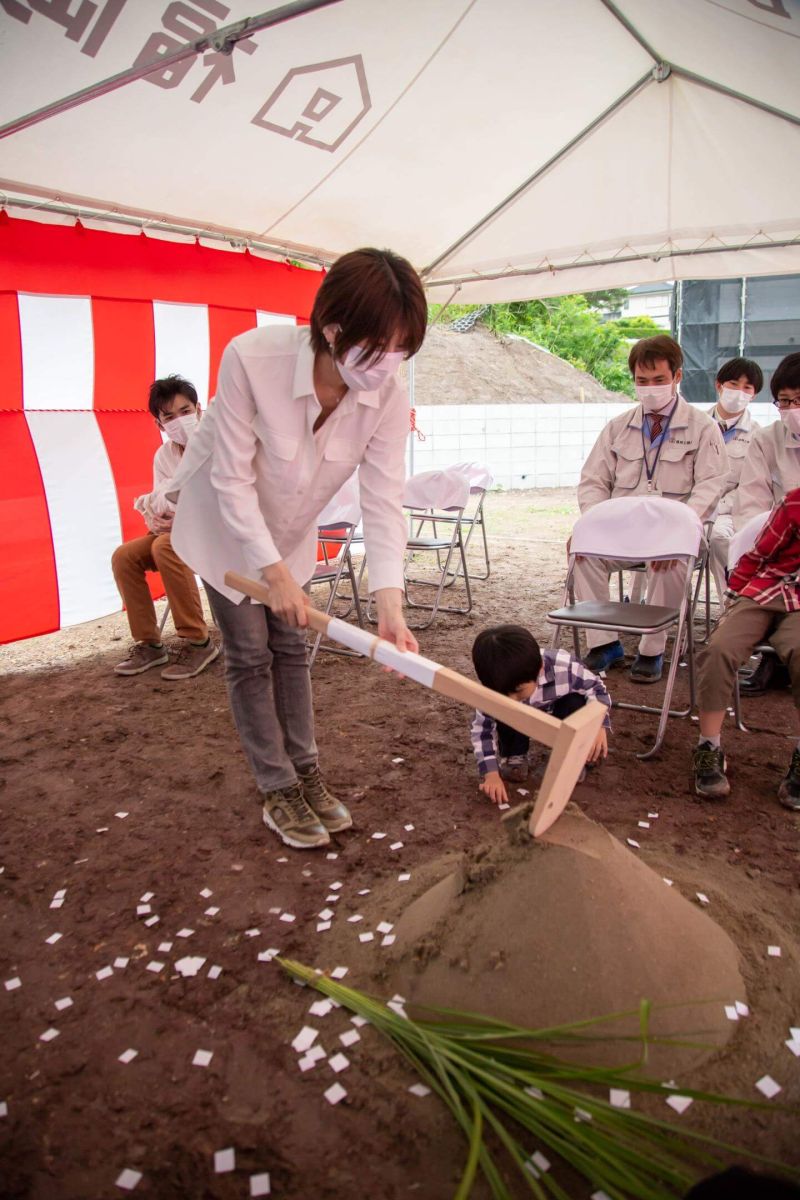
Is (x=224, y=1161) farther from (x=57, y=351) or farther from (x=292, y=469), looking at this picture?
(x=57, y=351)

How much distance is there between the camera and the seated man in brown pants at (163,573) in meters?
3.69

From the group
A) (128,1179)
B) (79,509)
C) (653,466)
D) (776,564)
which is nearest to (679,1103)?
(128,1179)

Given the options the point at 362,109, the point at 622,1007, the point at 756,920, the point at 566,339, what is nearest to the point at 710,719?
the point at 756,920

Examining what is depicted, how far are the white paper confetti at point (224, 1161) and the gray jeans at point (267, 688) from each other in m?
1.03

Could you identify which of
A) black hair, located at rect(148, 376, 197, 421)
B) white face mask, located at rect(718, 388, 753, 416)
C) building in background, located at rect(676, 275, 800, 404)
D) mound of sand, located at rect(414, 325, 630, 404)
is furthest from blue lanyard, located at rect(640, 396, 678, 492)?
mound of sand, located at rect(414, 325, 630, 404)

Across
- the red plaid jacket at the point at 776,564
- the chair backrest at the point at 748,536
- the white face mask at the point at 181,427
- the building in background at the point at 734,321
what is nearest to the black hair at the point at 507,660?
the red plaid jacket at the point at 776,564

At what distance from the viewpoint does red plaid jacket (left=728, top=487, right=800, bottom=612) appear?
2452 mm

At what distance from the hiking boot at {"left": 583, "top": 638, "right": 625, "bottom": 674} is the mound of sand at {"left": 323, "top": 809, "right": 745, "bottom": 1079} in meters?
2.06

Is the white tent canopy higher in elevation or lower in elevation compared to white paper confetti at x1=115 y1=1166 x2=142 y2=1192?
higher

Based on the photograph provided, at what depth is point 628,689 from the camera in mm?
3434

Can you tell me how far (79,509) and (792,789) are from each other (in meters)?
3.73

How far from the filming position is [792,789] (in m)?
2.36

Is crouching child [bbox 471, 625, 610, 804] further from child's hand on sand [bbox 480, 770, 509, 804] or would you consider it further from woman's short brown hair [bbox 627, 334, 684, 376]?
woman's short brown hair [bbox 627, 334, 684, 376]

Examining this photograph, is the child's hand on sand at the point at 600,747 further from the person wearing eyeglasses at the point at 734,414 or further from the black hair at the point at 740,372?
the black hair at the point at 740,372
